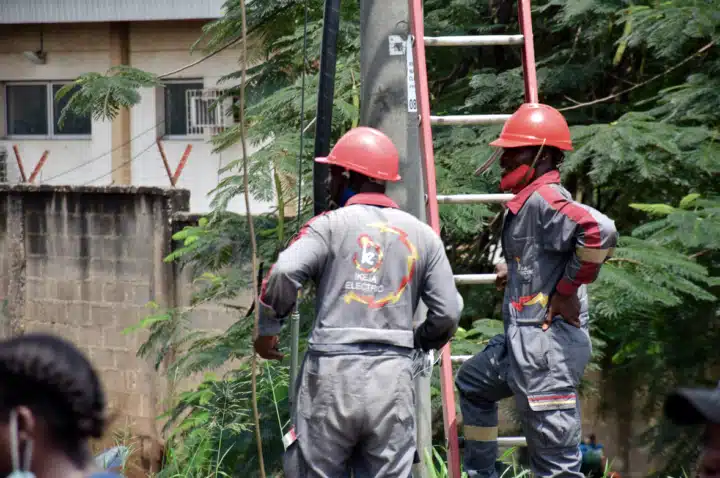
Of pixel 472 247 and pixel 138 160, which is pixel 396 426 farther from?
pixel 138 160

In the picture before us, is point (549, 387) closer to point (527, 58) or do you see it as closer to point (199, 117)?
point (527, 58)

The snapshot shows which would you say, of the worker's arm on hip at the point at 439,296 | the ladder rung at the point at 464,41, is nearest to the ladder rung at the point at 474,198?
the ladder rung at the point at 464,41

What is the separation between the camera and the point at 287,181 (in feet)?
21.1

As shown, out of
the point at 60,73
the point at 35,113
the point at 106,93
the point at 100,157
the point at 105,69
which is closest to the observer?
the point at 106,93

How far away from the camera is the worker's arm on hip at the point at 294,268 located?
4.29 meters

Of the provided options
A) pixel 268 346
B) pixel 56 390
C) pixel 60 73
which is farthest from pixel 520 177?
pixel 60 73

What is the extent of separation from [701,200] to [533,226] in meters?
1.76

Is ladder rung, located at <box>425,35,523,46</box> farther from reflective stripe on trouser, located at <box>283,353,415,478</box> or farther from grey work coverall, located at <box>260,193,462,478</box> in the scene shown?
reflective stripe on trouser, located at <box>283,353,415,478</box>

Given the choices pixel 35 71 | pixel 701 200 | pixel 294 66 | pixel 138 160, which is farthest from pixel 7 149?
pixel 701 200

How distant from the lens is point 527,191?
4766 millimetres

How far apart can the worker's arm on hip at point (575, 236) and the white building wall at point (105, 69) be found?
11939 mm

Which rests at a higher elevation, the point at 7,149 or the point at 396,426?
the point at 7,149

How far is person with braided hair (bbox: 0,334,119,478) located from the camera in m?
1.96

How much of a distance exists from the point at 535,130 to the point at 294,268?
1277 millimetres
